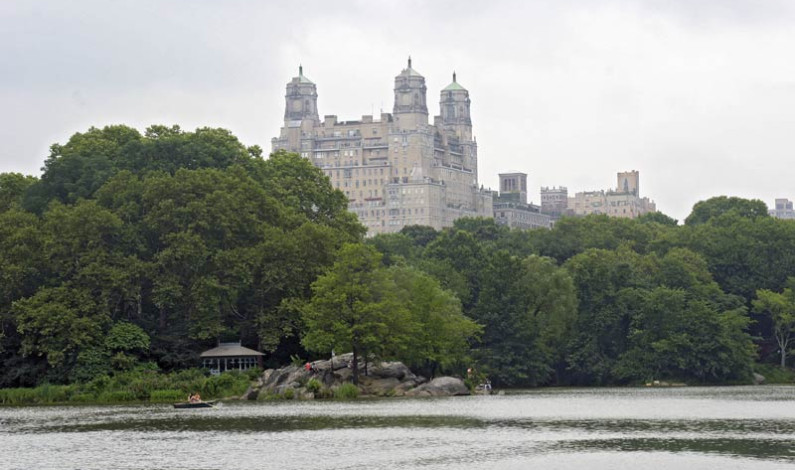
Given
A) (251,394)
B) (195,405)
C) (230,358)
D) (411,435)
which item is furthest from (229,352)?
(411,435)

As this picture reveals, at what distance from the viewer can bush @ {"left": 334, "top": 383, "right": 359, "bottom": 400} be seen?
9362 cm

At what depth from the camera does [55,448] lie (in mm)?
58625

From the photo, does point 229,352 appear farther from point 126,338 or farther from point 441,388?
point 441,388

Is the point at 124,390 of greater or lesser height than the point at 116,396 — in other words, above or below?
above

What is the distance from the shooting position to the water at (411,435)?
52.2 meters

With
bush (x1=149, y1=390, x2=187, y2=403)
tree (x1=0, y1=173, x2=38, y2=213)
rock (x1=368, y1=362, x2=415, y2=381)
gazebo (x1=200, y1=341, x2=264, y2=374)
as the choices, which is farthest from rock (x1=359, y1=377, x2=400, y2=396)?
tree (x1=0, y1=173, x2=38, y2=213)

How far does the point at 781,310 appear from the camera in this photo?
124750 mm

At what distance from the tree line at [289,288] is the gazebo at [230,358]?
3.68ft

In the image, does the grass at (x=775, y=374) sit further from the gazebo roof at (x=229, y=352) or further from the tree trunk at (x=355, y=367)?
the gazebo roof at (x=229, y=352)

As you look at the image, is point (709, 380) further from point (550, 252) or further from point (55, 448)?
point (55, 448)

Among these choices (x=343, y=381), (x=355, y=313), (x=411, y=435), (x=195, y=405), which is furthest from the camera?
(x=343, y=381)

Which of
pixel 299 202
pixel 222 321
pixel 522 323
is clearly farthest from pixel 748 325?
pixel 222 321

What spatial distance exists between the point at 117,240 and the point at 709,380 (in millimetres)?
50094

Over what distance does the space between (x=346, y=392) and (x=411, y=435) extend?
32.4 meters
